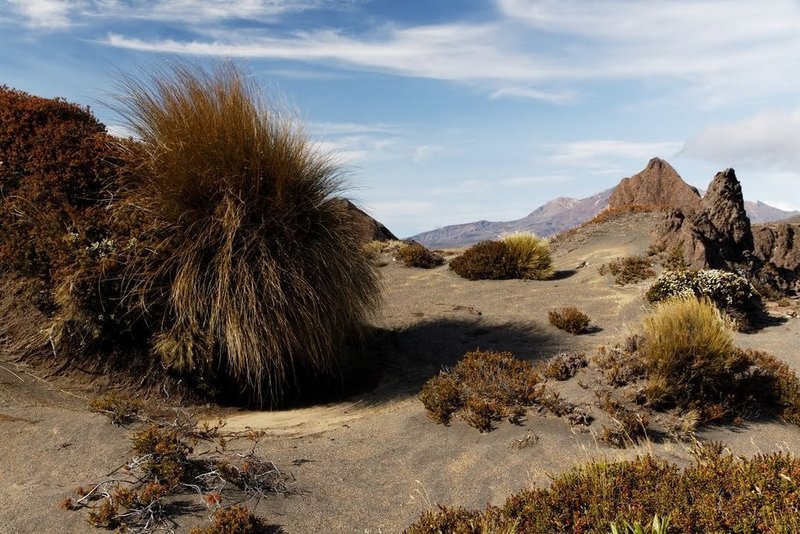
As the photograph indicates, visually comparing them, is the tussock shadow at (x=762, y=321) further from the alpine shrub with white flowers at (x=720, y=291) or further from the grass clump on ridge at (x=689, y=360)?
the grass clump on ridge at (x=689, y=360)

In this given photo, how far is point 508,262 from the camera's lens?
45.4 feet

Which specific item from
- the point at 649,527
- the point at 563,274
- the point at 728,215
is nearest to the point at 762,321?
the point at 728,215

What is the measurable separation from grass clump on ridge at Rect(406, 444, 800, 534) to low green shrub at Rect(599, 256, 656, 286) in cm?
826

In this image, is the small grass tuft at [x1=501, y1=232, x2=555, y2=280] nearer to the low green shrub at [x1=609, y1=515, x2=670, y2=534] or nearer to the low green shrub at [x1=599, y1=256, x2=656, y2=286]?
the low green shrub at [x1=599, y1=256, x2=656, y2=286]

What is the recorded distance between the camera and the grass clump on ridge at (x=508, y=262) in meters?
13.7

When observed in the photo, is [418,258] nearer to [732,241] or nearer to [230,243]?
[732,241]

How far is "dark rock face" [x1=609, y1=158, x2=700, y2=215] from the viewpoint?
2486cm

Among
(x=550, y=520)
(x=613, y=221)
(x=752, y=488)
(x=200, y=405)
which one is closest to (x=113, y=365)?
(x=200, y=405)

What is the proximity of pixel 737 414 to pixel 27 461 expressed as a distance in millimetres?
6669

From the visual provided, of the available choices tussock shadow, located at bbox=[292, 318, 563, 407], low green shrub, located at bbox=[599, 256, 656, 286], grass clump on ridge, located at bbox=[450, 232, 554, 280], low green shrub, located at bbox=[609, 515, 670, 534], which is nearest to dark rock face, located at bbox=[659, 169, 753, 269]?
low green shrub, located at bbox=[599, 256, 656, 286]

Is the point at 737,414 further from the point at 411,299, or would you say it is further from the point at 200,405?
the point at 411,299

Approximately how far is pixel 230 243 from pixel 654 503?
181 inches

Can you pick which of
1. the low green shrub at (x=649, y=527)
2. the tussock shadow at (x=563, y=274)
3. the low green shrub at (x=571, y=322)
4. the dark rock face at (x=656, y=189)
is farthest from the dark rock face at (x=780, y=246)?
the low green shrub at (x=649, y=527)

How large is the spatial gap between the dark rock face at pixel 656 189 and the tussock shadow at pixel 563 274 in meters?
11.9
